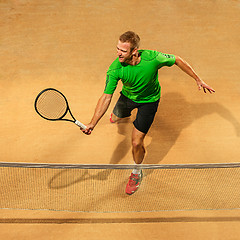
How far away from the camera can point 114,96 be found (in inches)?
184

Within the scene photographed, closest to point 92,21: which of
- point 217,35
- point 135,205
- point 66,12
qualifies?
point 66,12

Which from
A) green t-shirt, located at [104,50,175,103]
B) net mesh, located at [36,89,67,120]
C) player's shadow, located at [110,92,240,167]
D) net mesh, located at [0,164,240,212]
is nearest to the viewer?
green t-shirt, located at [104,50,175,103]

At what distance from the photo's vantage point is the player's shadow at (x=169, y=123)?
4047mm

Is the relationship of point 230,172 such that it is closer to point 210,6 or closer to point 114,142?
point 114,142

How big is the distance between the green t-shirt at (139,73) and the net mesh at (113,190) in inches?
47.5

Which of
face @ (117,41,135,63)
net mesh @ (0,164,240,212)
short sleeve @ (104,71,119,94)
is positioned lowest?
net mesh @ (0,164,240,212)

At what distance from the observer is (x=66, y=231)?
3.21 metres

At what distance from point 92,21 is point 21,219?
13.0 feet

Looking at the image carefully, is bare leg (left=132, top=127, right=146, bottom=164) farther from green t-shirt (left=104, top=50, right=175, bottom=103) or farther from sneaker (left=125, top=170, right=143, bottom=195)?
green t-shirt (left=104, top=50, right=175, bottom=103)

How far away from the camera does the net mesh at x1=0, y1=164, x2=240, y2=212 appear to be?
3400 mm

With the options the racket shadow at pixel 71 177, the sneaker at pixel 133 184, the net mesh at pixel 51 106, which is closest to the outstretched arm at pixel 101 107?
the net mesh at pixel 51 106

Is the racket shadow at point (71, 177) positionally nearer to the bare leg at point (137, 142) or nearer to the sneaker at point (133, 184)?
the sneaker at point (133, 184)

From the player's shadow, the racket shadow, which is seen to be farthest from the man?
the player's shadow

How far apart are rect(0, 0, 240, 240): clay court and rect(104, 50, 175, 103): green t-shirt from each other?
121 centimetres
